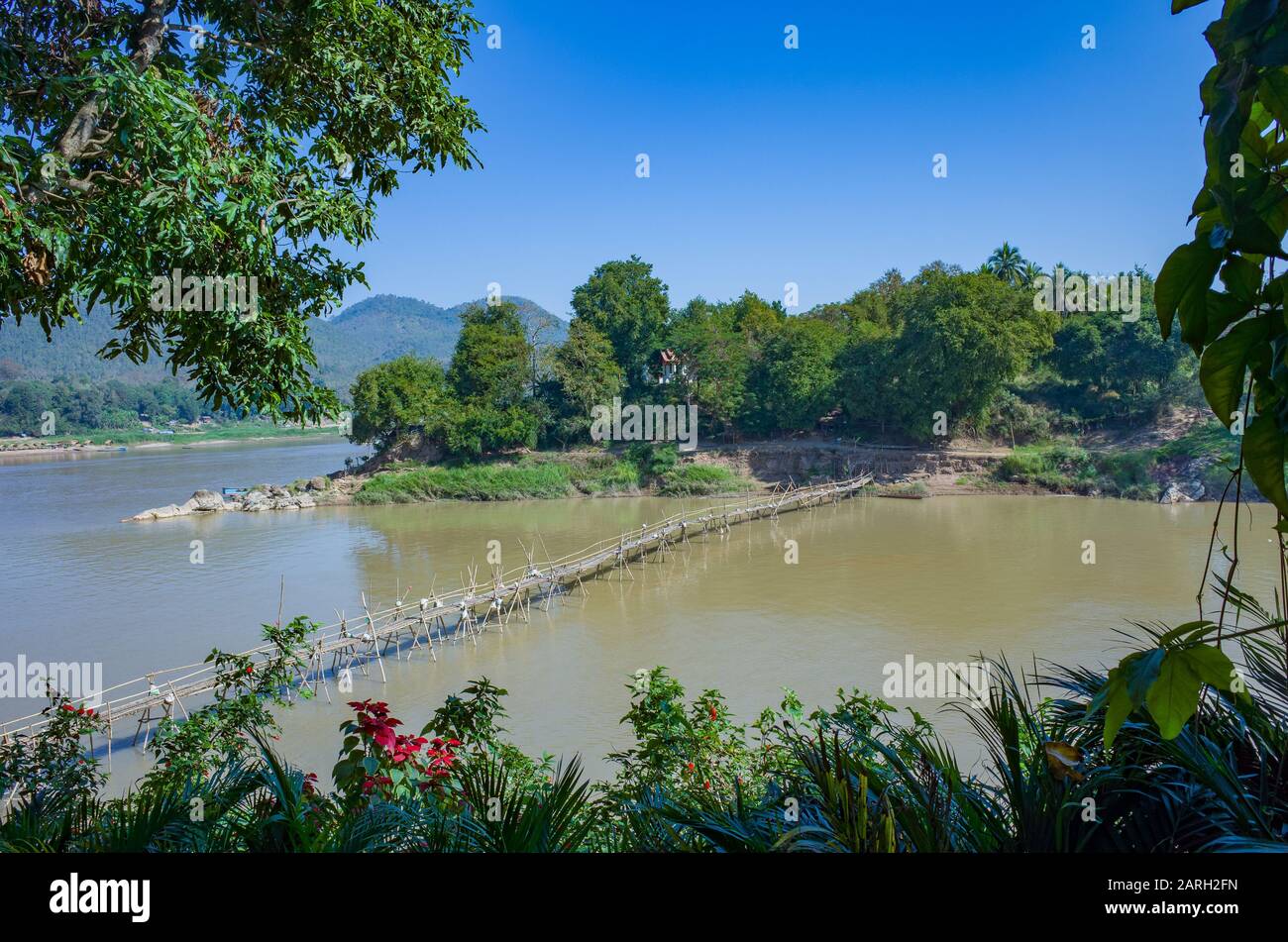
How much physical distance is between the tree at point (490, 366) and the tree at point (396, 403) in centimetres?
93

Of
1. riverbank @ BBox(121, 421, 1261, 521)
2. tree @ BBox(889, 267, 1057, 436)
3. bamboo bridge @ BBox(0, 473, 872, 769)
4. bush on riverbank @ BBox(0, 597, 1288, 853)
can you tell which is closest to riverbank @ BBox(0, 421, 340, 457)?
riverbank @ BBox(121, 421, 1261, 521)

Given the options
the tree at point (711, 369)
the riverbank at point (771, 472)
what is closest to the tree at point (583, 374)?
the riverbank at point (771, 472)

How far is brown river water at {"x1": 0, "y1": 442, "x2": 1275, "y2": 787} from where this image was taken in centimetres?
808

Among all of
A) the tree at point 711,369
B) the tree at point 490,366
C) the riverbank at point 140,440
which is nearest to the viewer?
the tree at point 711,369

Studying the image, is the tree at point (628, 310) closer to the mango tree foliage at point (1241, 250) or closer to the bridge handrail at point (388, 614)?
the bridge handrail at point (388, 614)

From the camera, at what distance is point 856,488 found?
21312mm

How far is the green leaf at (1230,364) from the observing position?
0.60 m

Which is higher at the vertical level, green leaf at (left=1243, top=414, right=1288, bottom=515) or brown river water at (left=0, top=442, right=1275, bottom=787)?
green leaf at (left=1243, top=414, right=1288, bottom=515)

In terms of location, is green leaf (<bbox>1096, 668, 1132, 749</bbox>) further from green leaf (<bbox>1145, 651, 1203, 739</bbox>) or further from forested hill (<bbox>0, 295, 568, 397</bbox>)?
forested hill (<bbox>0, 295, 568, 397</bbox>)

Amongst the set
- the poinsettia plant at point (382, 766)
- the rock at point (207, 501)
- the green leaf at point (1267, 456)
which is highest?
the green leaf at point (1267, 456)

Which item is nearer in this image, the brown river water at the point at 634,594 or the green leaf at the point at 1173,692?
the green leaf at the point at 1173,692

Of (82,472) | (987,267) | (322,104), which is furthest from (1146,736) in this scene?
(82,472)

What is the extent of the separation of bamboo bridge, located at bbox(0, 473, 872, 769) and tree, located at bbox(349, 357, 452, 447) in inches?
464

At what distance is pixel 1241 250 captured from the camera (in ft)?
1.88
